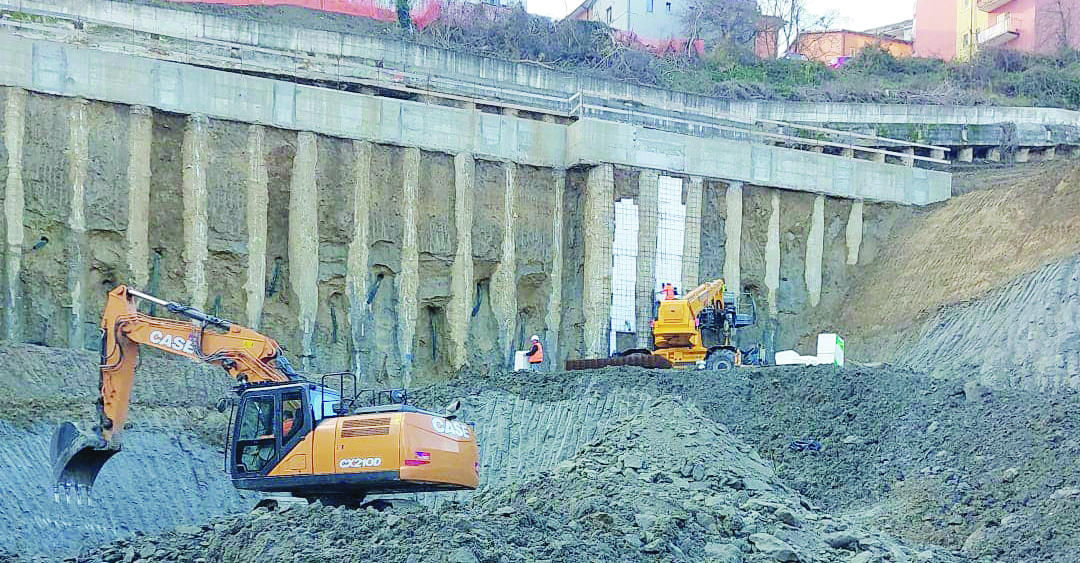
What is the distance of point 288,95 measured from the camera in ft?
87.7

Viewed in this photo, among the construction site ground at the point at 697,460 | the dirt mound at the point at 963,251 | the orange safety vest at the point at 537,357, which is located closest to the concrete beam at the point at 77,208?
the construction site ground at the point at 697,460

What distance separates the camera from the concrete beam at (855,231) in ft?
106

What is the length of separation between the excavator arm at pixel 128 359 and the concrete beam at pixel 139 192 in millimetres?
9036

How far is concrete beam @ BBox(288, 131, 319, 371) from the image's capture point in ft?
86.3

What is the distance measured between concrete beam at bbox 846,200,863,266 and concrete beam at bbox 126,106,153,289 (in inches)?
645

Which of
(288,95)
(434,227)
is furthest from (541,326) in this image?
(288,95)

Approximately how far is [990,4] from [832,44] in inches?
214

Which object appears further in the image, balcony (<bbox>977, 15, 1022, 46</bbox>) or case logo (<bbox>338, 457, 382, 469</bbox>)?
balcony (<bbox>977, 15, 1022, 46</bbox>)

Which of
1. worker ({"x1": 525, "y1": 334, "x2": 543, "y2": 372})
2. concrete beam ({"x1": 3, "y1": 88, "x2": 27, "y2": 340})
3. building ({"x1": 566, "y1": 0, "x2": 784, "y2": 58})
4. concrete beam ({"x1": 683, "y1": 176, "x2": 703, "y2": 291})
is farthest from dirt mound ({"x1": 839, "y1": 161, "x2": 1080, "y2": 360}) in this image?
concrete beam ({"x1": 3, "y1": 88, "x2": 27, "y2": 340})

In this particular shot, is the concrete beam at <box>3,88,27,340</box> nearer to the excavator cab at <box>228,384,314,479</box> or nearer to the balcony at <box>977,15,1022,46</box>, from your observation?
the excavator cab at <box>228,384,314,479</box>

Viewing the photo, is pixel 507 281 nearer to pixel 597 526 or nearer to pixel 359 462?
pixel 359 462

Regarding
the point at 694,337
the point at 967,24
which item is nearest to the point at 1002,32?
the point at 967,24

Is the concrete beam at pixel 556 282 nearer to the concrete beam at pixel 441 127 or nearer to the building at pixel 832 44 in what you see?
the concrete beam at pixel 441 127

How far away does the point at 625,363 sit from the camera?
25.7m
